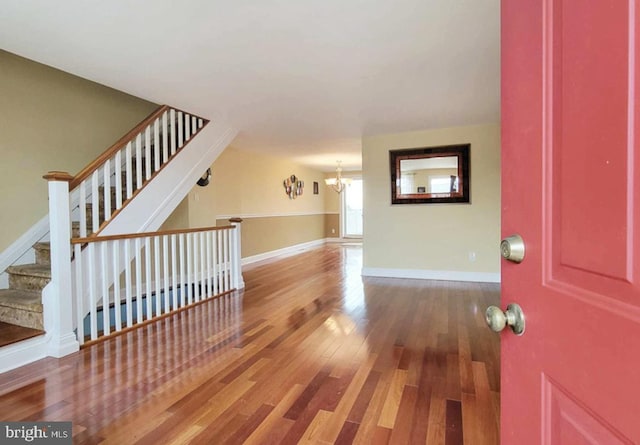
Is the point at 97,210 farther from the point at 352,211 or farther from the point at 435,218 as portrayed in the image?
the point at 352,211

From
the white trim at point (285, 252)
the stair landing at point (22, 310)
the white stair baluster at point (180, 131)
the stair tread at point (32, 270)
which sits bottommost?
the white trim at point (285, 252)

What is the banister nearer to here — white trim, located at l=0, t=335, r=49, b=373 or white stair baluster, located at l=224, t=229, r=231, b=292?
white trim, located at l=0, t=335, r=49, b=373

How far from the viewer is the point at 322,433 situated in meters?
1.52

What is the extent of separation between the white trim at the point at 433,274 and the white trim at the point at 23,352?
3.85 meters

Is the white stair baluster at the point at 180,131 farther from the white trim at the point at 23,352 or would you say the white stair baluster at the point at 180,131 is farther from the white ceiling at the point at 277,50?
the white trim at the point at 23,352

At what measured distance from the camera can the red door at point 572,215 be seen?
426 millimetres

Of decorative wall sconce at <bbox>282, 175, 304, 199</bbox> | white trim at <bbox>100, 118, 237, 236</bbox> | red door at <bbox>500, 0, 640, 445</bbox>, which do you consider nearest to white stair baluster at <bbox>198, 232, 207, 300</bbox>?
white trim at <bbox>100, 118, 237, 236</bbox>

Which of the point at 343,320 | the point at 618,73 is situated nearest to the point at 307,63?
the point at 343,320

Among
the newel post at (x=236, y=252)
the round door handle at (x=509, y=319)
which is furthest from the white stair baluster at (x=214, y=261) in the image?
the round door handle at (x=509, y=319)

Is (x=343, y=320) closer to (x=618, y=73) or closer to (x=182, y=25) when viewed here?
(x=182, y=25)

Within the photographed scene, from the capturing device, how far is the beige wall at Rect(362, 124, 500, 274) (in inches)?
179

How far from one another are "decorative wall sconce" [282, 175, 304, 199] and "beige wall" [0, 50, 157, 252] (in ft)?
13.4

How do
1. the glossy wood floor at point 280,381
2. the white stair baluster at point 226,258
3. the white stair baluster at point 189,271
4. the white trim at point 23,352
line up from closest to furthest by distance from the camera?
the glossy wood floor at point 280,381 < the white trim at point 23,352 < the white stair baluster at point 189,271 < the white stair baluster at point 226,258

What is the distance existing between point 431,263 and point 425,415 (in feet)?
11.2
